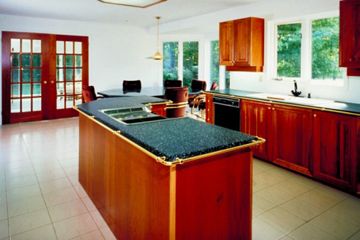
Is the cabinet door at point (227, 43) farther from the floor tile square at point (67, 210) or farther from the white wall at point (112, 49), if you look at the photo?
the white wall at point (112, 49)

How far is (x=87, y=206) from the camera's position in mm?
2906

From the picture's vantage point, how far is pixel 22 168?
13.0ft

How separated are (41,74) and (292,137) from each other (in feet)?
19.9

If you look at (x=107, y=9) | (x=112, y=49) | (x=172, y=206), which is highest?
(x=107, y=9)

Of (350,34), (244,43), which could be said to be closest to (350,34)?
(350,34)

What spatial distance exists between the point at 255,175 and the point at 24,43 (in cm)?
612

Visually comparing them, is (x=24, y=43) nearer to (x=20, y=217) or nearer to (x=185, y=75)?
(x=185, y=75)

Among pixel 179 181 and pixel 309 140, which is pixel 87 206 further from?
pixel 309 140

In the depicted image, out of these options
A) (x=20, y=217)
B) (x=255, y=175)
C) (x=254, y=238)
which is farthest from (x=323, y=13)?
(x=20, y=217)

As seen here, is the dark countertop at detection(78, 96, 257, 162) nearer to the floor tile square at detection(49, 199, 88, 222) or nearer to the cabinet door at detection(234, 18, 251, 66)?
the floor tile square at detection(49, 199, 88, 222)

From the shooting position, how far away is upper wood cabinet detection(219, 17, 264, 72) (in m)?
4.73

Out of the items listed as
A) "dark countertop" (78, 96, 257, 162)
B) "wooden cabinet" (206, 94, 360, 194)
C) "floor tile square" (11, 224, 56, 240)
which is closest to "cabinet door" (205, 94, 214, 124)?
"wooden cabinet" (206, 94, 360, 194)

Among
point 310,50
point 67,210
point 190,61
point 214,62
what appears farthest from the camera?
point 190,61

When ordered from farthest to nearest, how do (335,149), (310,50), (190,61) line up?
(190,61) → (310,50) → (335,149)
